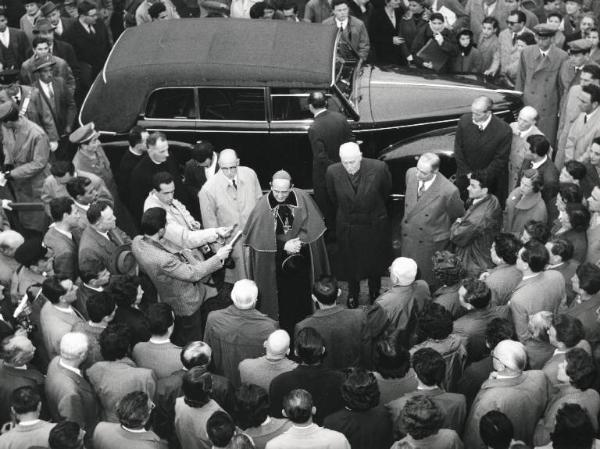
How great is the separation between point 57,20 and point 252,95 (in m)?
4.01

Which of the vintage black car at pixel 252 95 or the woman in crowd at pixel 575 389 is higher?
the vintage black car at pixel 252 95

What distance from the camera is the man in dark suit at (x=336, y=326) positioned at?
6.82 meters

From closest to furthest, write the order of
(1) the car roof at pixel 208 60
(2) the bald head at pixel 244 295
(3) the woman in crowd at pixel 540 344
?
(3) the woman in crowd at pixel 540 344 → (2) the bald head at pixel 244 295 → (1) the car roof at pixel 208 60

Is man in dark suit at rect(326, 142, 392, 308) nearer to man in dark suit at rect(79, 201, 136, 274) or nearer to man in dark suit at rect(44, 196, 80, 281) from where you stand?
man in dark suit at rect(79, 201, 136, 274)

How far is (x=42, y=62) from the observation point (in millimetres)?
11250

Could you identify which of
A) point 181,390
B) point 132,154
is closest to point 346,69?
point 132,154

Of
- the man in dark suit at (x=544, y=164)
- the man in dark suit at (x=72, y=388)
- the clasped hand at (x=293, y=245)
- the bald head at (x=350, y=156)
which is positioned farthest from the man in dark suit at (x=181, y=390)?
the man in dark suit at (x=544, y=164)

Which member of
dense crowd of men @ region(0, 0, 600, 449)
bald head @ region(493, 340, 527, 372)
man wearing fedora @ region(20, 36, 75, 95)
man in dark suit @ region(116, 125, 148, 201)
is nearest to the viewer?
dense crowd of men @ region(0, 0, 600, 449)

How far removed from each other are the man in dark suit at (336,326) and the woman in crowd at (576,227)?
6.75 ft

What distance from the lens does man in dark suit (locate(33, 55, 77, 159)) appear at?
36.4 feet

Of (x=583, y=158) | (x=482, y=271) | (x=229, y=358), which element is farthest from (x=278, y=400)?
(x=583, y=158)

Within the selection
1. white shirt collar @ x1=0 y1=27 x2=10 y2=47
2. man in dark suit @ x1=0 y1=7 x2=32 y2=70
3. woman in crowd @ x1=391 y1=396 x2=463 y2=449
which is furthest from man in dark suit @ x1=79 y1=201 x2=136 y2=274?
white shirt collar @ x1=0 y1=27 x2=10 y2=47

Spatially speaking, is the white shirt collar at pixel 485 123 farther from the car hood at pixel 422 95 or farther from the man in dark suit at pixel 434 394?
the man in dark suit at pixel 434 394

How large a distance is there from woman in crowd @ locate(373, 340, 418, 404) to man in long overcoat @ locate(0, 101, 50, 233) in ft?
16.7
